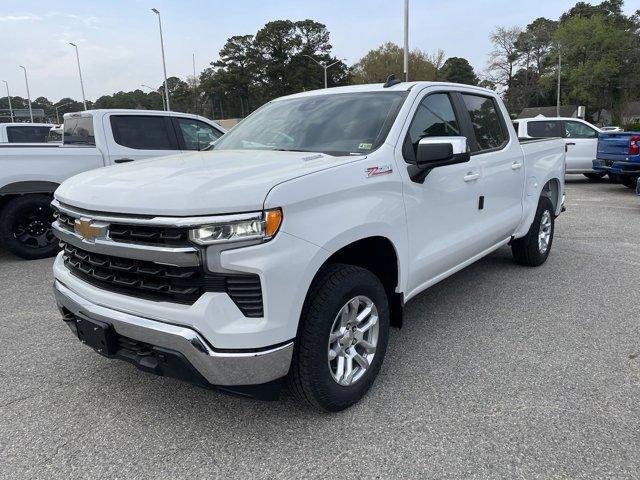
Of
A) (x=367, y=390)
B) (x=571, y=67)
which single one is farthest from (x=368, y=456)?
(x=571, y=67)

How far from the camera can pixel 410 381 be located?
10.6ft

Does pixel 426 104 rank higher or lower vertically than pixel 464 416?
higher

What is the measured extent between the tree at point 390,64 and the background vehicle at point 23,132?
59560 mm

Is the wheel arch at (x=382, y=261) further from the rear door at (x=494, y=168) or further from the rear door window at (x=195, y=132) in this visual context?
the rear door window at (x=195, y=132)

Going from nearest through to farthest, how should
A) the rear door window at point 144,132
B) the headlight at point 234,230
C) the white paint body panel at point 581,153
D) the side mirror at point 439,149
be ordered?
the headlight at point 234,230, the side mirror at point 439,149, the rear door window at point 144,132, the white paint body panel at point 581,153

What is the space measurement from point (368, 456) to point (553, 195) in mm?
4604

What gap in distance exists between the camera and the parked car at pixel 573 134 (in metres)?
13.4

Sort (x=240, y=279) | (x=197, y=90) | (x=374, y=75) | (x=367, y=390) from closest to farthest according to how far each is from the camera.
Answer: (x=240, y=279)
(x=367, y=390)
(x=374, y=75)
(x=197, y=90)

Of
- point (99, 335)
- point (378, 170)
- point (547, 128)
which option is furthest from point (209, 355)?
point (547, 128)

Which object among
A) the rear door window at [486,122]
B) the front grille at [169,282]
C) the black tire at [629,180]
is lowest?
the black tire at [629,180]

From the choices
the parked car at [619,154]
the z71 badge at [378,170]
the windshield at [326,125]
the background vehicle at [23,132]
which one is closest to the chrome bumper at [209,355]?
the z71 badge at [378,170]

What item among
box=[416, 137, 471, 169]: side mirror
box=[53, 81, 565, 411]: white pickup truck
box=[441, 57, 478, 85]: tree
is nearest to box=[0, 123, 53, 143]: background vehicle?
box=[53, 81, 565, 411]: white pickup truck

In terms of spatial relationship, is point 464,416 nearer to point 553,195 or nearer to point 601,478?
point 601,478

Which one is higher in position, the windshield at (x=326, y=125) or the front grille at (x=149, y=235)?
the windshield at (x=326, y=125)
